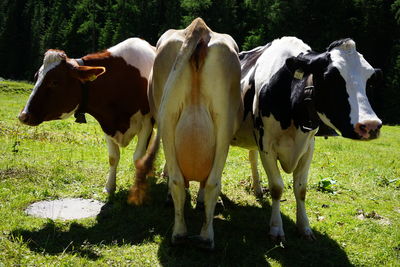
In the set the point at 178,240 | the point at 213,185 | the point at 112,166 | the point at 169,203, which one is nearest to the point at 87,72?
the point at 112,166

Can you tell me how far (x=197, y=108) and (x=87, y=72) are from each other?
6.73 feet

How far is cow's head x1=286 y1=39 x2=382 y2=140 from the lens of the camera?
137 inches

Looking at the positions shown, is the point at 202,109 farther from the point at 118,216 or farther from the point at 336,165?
the point at 336,165

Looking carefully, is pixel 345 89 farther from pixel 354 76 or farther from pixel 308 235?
pixel 308 235

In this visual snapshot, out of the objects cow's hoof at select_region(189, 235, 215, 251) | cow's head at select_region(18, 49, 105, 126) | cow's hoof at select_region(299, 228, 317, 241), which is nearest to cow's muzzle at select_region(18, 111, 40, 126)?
cow's head at select_region(18, 49, 105, 126)

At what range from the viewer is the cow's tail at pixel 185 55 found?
3865mm

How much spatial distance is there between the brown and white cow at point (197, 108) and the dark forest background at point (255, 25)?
2777 centimetres

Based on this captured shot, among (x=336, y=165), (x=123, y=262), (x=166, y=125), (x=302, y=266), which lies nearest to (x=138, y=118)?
(x=166, y=125)

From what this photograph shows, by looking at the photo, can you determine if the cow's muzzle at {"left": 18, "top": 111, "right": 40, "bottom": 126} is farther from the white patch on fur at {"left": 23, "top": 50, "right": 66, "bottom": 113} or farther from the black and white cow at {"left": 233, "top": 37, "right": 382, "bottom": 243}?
the black and white cow at {"left": 233, "top": 37, "right": 382, "bottom": 243}

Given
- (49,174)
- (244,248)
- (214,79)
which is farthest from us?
(49,174)

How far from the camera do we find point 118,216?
16.7ft

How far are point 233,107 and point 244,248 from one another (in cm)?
162

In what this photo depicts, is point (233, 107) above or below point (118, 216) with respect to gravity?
above

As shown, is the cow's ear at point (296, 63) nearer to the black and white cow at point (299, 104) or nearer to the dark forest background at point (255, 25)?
the black and white cow at point (299, 104)
